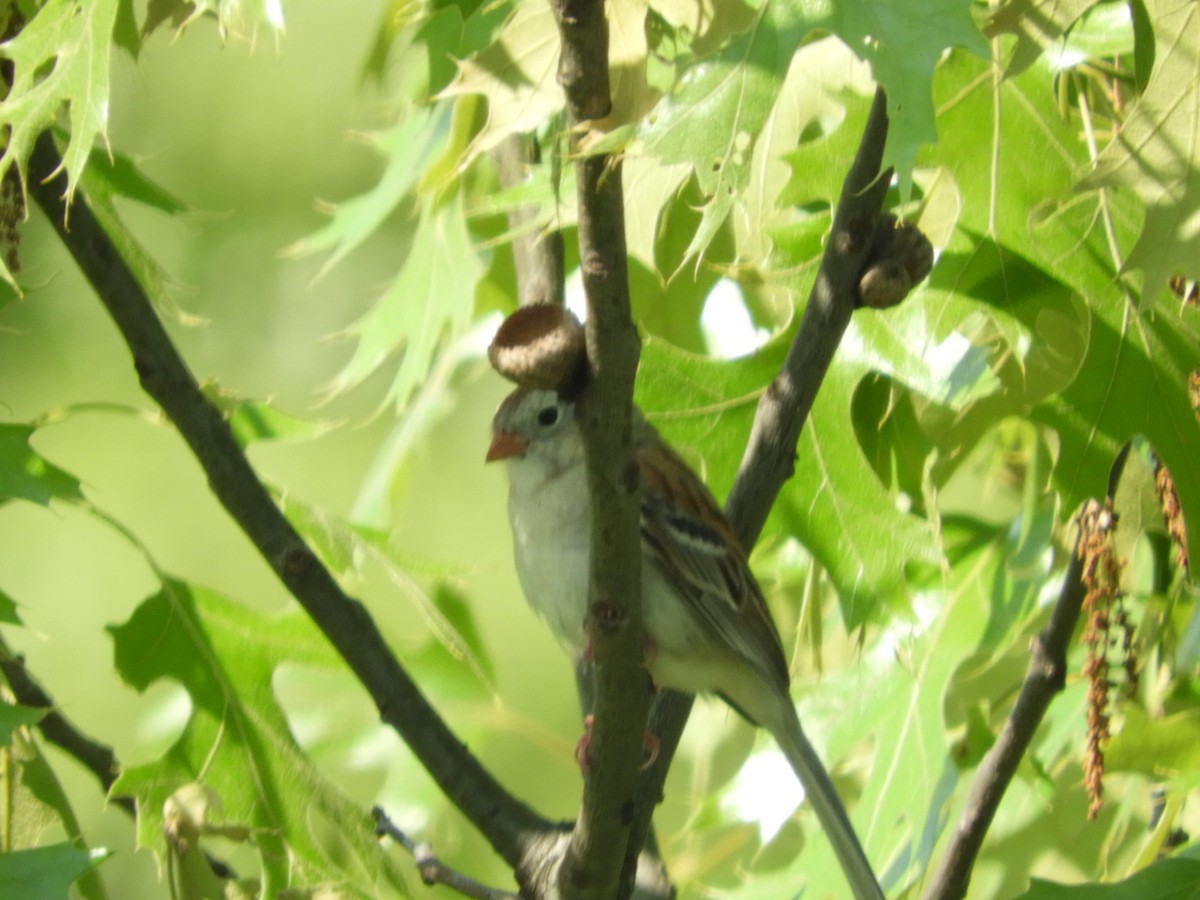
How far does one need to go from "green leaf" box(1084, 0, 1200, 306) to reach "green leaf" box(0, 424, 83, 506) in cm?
118

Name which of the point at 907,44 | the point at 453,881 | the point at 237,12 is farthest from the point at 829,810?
the point at 237,12

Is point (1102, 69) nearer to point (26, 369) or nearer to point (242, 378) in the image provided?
point (242, 378)

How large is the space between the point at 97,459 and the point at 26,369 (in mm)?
416

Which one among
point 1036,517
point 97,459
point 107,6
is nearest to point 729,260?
point 1036,517

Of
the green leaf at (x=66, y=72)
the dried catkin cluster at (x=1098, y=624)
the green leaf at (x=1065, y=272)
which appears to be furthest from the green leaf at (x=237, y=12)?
the dried catkin cluster at (x=1098, y=624)

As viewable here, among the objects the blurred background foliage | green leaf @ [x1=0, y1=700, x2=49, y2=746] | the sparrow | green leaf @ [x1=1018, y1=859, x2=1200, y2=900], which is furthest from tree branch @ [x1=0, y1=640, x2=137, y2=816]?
green leaf @ [x1=1018, y1=859, x2=1200, y2=900]

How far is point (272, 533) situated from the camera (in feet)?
5.09

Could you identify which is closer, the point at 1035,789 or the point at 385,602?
the point at 1035,789

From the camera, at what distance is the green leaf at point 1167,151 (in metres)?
1.41

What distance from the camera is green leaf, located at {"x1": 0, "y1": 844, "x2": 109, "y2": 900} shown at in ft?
4.85

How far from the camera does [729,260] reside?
2039 mm

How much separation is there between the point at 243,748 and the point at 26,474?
19.6 inches

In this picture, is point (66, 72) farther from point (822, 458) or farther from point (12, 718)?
point (822, 458)

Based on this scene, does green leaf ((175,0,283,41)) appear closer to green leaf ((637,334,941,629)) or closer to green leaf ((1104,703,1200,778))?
green leaf ((637,334,941,629))
